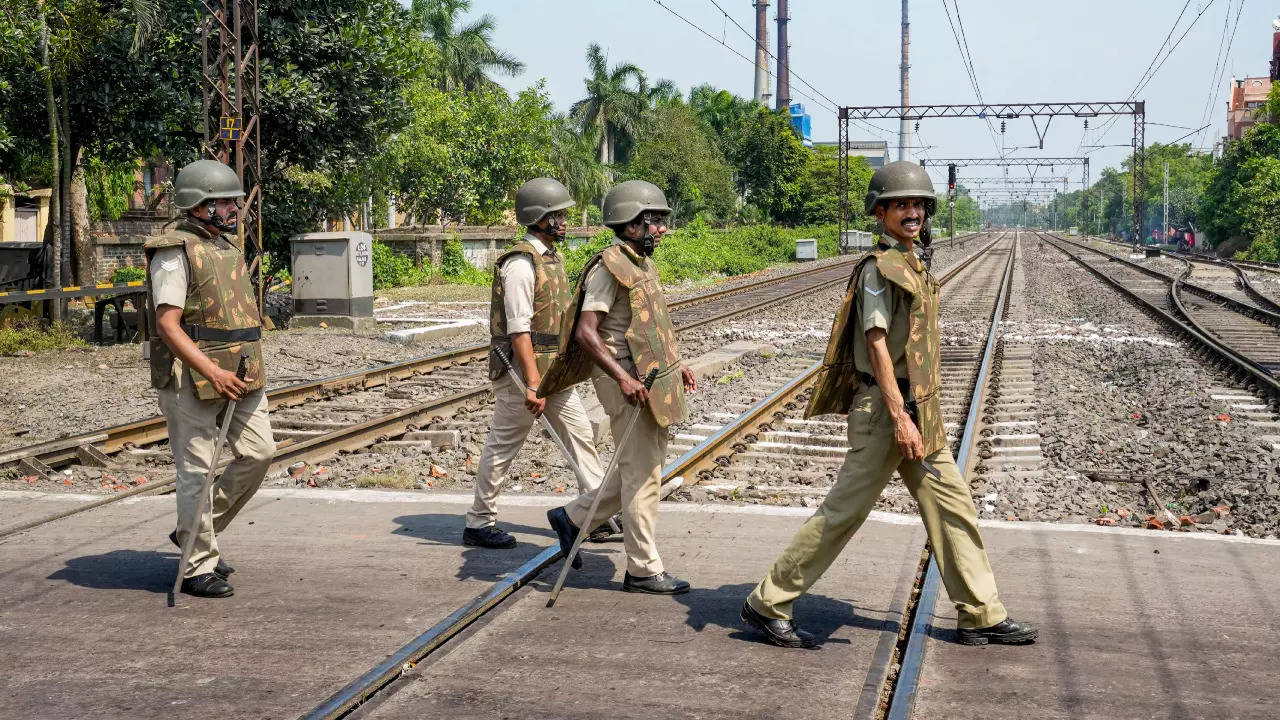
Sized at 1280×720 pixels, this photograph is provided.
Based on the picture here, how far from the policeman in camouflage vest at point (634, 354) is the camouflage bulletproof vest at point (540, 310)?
712mm

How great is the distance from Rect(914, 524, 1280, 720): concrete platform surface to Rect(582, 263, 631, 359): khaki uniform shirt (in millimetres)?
1745

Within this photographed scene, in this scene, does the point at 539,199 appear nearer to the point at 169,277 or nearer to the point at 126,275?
the point at 169,277

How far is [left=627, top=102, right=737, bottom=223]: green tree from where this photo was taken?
68.8 meters

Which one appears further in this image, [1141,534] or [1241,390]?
[1241,390]

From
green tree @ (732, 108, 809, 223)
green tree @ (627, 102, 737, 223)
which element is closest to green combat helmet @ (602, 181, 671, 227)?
green tree @ (627, 102, 737, 223)

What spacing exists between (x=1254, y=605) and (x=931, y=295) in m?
2.01

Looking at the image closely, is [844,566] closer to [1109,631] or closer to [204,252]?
[1109,631]

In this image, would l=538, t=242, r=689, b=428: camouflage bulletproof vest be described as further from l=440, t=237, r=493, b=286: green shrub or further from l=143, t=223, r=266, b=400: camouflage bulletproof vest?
l=440, t=237, r=493, b=286: green shrub

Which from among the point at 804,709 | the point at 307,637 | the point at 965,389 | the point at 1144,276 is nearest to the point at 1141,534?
the point at 804,709

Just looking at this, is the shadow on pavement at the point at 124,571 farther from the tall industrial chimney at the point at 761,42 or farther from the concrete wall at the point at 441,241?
the tall industrial chimney at the point at 761,42

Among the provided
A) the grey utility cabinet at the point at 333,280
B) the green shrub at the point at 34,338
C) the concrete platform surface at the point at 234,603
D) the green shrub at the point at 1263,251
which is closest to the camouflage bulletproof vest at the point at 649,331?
the concrete platform surface at the point at 234,603

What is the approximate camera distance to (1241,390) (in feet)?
44.2

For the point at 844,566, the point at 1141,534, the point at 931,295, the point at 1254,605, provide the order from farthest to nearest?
the point at 1141,534 < the point at 844,566 < the point at 1254,605 < the point at 931,295

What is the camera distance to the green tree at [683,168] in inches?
2707
